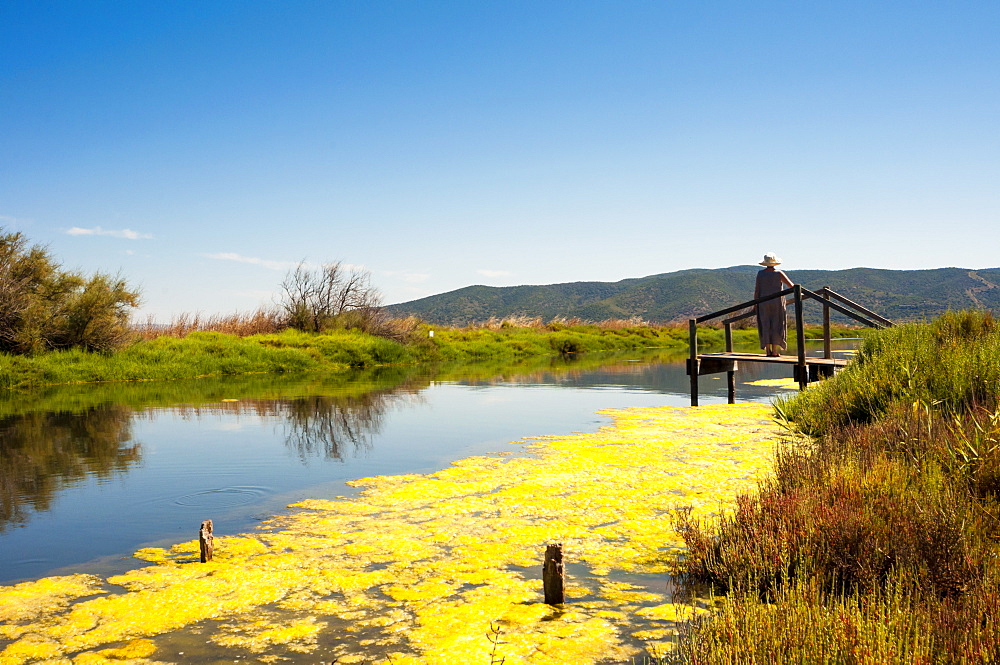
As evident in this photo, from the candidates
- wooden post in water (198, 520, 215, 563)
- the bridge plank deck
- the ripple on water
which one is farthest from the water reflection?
the bridge plank deck

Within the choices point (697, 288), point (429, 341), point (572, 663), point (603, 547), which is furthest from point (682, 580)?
point (697, 288)

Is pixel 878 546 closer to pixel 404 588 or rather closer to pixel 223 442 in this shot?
pixel 404 588

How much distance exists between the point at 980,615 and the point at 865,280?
112324 mm

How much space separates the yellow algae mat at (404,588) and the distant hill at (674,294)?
87.0 meters

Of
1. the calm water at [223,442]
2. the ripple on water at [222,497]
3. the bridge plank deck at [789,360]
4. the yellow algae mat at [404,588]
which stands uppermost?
the bridge plank deck at [789,360]

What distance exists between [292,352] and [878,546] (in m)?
27.5

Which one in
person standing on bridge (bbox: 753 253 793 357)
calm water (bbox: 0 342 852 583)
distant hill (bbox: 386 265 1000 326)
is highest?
distant hill (bbox: 386 265 1000 326)

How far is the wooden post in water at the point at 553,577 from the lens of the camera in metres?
5.09

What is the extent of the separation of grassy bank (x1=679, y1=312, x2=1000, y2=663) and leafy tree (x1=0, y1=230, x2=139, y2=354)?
23.1 metres

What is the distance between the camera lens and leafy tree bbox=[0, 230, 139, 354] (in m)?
23.4

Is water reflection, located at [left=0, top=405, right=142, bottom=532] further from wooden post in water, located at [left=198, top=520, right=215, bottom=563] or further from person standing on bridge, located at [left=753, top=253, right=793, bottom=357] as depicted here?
person standing on bridge, located at [left=753, top=253, right=793, bottom=357]

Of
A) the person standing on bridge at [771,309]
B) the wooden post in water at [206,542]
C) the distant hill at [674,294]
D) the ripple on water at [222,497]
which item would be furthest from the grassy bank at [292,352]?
the distant hill at [674,294]

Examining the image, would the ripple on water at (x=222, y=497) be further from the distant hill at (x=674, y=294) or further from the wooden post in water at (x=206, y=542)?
the distant hill at (x=674, y=294)

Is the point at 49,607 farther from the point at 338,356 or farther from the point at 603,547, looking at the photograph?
the point at 338,356
